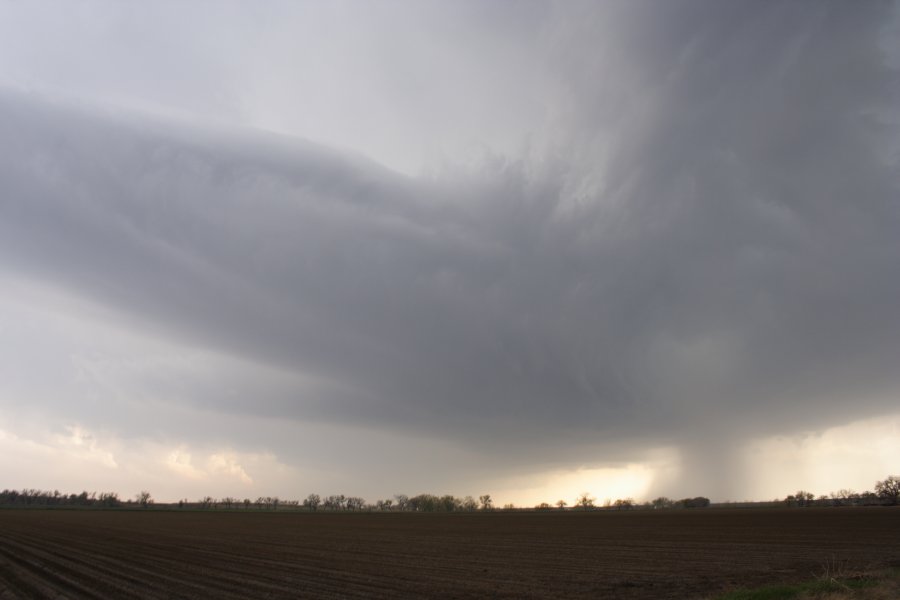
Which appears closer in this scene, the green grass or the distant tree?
the green grass

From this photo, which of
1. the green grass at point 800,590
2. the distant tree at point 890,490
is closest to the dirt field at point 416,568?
the green grass at point 800,590

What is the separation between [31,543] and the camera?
41.2 m

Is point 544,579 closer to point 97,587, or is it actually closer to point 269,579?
point 269,579

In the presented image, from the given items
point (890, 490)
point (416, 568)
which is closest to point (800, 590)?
point (416, 568)

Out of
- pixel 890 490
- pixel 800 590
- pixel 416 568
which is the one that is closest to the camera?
pixel 800 590

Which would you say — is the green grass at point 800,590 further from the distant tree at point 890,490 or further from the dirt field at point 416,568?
the distant tree at point 890,490

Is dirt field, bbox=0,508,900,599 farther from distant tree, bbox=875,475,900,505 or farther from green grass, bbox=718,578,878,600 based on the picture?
distant tree, bbox=875,475,900,505

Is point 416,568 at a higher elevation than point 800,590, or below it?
below

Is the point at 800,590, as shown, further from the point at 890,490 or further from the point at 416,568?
the point at 890,490

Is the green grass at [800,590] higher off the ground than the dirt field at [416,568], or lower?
higher

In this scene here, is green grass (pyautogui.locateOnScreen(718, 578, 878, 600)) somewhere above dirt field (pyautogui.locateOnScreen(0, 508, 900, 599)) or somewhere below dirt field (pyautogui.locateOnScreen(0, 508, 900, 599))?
above

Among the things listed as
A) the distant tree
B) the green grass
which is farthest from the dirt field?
the distant tree

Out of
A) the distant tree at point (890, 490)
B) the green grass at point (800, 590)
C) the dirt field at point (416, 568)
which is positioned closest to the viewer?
the green grass at point (800, 590)

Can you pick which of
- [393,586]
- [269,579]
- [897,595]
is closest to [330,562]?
[269,579]
